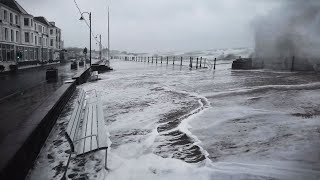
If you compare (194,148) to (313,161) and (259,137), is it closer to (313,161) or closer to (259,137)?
(259,137)

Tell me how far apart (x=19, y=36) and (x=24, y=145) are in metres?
37.1

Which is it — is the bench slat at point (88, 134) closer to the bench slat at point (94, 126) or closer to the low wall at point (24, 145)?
the bench slat at point (94, 126)

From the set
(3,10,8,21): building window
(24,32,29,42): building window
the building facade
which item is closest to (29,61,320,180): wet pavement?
the building facade

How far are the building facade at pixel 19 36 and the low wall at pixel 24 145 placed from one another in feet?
80.3

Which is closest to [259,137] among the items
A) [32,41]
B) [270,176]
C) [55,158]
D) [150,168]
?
[270,176]

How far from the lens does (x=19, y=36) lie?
1454 inches

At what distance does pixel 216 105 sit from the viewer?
29.5 feet

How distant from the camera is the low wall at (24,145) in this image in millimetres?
3680

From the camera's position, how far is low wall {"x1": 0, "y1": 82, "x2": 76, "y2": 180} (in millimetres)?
3680

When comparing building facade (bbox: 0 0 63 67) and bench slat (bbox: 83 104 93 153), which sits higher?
building facade (bbox: 0 0 63 67)

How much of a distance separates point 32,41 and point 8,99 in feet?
117

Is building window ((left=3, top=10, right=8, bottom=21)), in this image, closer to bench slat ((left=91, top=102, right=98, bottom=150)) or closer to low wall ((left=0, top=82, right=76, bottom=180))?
low wall ((left=0, top=82, right=76, bottom=180))

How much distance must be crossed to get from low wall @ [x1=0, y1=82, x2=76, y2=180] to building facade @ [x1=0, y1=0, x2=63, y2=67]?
24479 mm

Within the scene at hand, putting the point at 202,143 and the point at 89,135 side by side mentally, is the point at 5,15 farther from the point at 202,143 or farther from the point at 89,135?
the point at 202,143
